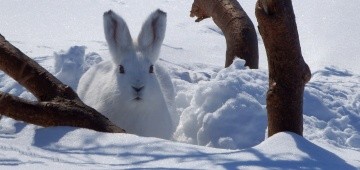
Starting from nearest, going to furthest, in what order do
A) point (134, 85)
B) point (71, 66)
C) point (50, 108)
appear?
point (50, 108)
point (134, 85)
point (71, 66)

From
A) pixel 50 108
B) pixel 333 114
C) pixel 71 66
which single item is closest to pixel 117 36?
pixel 50 108

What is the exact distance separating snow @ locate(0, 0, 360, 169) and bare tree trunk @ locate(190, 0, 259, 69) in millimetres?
239

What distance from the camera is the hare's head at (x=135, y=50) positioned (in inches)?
195

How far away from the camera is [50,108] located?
156 inches

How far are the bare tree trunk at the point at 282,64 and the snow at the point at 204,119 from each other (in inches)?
7.3

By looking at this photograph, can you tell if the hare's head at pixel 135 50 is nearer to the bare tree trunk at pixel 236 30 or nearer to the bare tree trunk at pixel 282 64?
the bare tree trunk at pixel 236 30

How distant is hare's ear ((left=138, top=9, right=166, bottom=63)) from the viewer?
5.24 m

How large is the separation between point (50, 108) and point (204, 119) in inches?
57.3

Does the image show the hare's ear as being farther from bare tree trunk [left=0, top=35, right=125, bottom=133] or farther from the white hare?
bare tree trunk [left=0, top=35, right=125, bottom=133]

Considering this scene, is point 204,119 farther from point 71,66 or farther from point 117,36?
point 71,66

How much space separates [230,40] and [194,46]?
18.3 ft

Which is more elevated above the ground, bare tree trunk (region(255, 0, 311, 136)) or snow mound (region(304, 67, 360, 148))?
bare tree trunk (region(255, 0, 311, 136))

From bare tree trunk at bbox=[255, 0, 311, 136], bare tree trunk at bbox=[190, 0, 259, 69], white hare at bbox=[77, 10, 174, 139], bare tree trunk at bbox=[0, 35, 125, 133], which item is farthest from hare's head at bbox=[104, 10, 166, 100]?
bare tree trunk at bbox=[255, 0, 311, 136]

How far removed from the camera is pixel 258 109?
5074 millimetres
